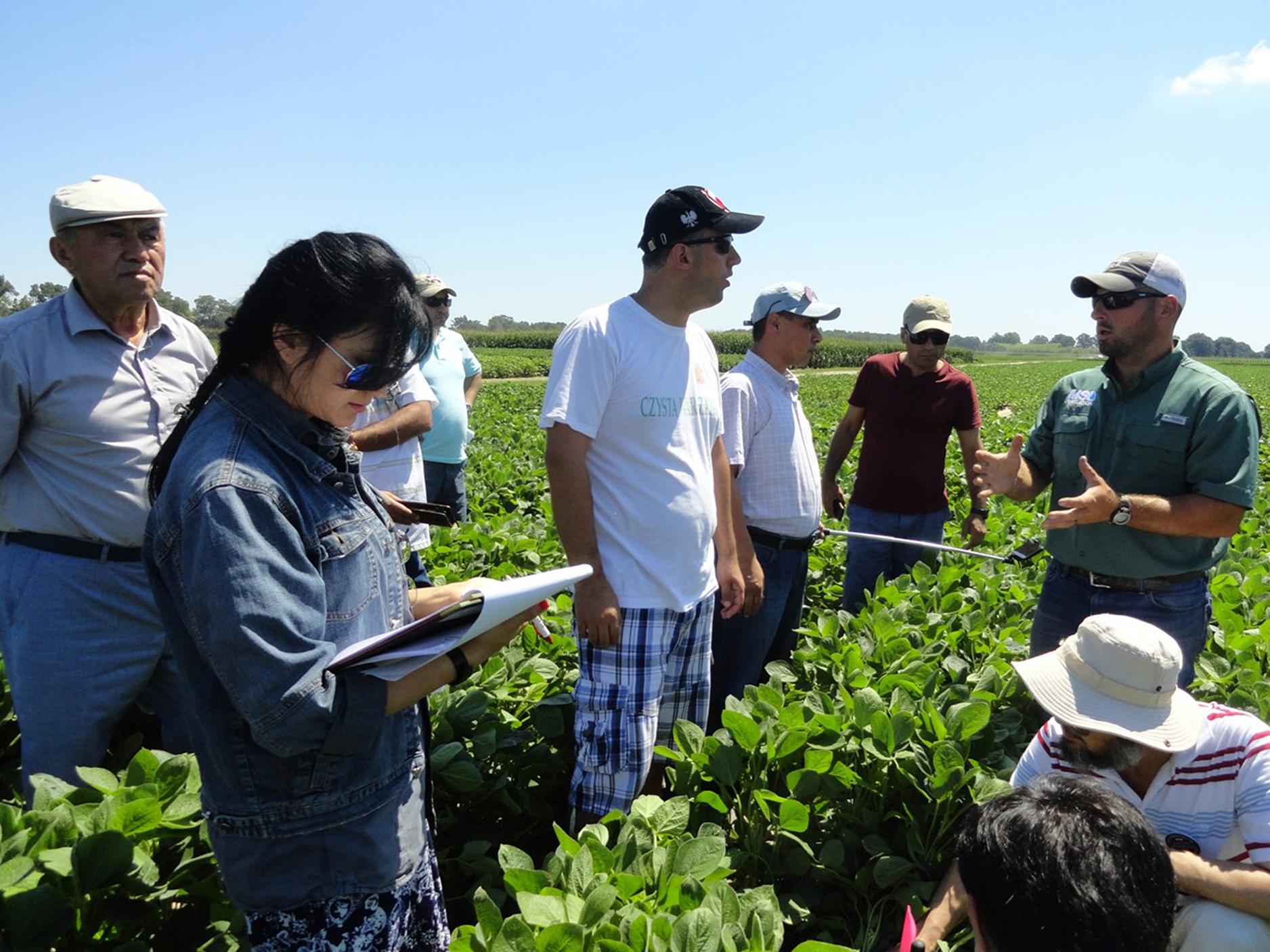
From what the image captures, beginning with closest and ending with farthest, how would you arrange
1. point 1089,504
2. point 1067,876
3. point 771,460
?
point 1067,876
point 1089,504
point 771,460

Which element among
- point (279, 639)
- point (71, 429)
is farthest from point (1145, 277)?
point (71, 429)

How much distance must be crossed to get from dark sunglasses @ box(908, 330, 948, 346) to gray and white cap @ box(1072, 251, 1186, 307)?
1.75m

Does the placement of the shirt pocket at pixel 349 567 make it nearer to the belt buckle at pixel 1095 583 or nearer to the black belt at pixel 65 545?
the black belt at pixel 65 545

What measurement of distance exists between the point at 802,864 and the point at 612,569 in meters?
0.98

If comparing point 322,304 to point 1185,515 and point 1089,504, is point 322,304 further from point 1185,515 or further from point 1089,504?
point 1185,515

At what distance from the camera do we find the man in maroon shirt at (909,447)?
15.9 ft

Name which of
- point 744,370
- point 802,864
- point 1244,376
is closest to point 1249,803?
point 802,864

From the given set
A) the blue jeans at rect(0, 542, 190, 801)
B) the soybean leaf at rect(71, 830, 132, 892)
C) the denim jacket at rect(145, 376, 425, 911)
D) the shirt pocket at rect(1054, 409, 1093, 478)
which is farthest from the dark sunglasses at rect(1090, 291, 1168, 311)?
the soybean leaf at rect(71, 830, 132, 892)

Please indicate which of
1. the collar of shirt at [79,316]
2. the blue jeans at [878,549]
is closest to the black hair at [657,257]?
the collar of shirt at [79,316]

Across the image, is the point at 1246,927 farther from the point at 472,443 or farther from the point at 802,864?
the point at 472,443

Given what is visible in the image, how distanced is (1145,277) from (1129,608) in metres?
1.10

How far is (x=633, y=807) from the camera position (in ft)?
7.54

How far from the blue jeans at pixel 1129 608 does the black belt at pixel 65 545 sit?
2.97m

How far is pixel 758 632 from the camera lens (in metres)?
3.77
